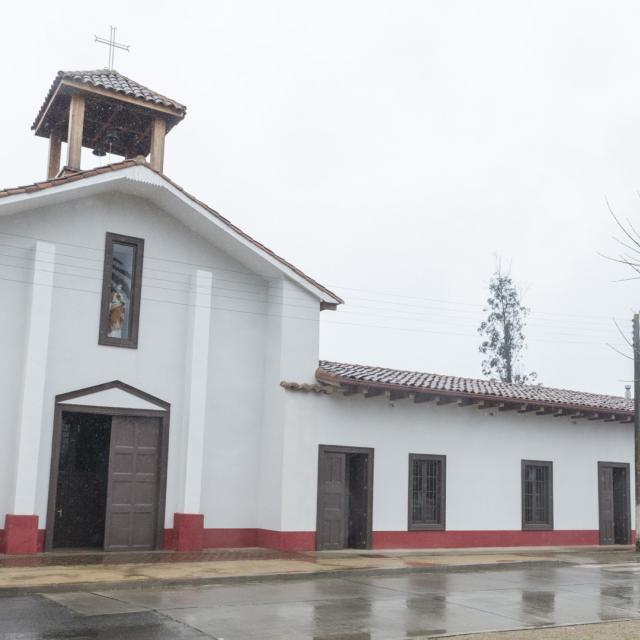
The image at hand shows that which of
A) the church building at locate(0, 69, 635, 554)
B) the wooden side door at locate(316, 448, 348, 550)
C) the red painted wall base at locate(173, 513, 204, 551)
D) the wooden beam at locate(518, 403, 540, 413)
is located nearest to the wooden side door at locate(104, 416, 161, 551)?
the church building at locate(0, 69, 635, 554)

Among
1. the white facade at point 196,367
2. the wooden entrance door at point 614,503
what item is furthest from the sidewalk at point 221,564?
the wooden entrance door at point 614,503

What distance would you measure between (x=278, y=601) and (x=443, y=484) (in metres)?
8.76

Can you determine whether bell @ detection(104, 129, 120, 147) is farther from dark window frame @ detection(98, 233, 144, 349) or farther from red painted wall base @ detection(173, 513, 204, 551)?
red painted wall base @ detection(173, 513, 204, 551)

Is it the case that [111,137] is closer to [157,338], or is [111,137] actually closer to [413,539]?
[157,338]

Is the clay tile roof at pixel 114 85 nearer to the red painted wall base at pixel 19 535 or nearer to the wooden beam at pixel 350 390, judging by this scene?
the wooden beam at pixel 350 390

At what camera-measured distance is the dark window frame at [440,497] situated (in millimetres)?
18375

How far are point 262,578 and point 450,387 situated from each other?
7.52m

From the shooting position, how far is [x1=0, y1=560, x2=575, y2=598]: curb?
11.1 m

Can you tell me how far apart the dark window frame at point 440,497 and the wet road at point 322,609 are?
14.9 ft

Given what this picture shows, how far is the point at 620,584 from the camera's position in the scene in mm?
13648

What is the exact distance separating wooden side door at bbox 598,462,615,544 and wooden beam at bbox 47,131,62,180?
1481 cm

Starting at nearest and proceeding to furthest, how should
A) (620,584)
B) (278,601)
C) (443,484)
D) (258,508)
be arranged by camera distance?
(278,601)
(620,584)
(258,508)
(443,484)

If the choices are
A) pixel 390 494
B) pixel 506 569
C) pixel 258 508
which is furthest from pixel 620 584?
pixel 258 508

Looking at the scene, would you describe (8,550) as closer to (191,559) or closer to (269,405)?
(191,559)
